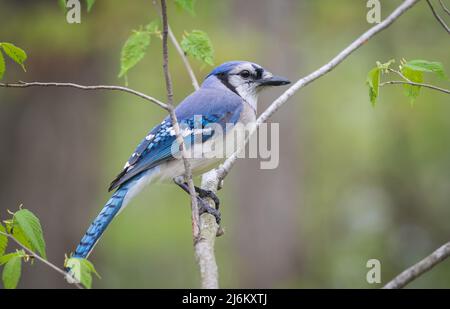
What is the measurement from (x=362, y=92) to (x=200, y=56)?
16.6ft

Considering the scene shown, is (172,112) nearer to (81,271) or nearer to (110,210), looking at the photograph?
(81,271)

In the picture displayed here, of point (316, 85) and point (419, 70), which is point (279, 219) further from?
point (419, 70)

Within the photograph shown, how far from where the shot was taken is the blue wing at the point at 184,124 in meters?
3.39

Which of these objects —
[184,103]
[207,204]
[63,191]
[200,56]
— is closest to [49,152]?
[63,191]

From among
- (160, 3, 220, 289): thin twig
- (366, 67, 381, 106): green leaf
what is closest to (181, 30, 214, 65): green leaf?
(160, 3, 220, 289): thin twig

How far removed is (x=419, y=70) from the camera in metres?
2.39

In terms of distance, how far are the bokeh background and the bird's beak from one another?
127 cm

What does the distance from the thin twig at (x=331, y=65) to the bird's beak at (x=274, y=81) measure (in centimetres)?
56

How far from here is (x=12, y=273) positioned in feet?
6.89

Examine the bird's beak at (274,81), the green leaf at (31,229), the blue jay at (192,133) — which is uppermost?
the bird's beak at (274,81)

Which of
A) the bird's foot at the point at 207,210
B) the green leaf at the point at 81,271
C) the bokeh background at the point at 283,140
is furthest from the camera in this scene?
the bokeh background at the point at 283,140

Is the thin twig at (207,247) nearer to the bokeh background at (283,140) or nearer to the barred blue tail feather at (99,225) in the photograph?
the barred blue tail feather at (99,225)

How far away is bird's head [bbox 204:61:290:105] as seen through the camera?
12.8 ft

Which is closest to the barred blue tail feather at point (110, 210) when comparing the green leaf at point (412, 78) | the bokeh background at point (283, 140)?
the green leaf at point (412, 78)
